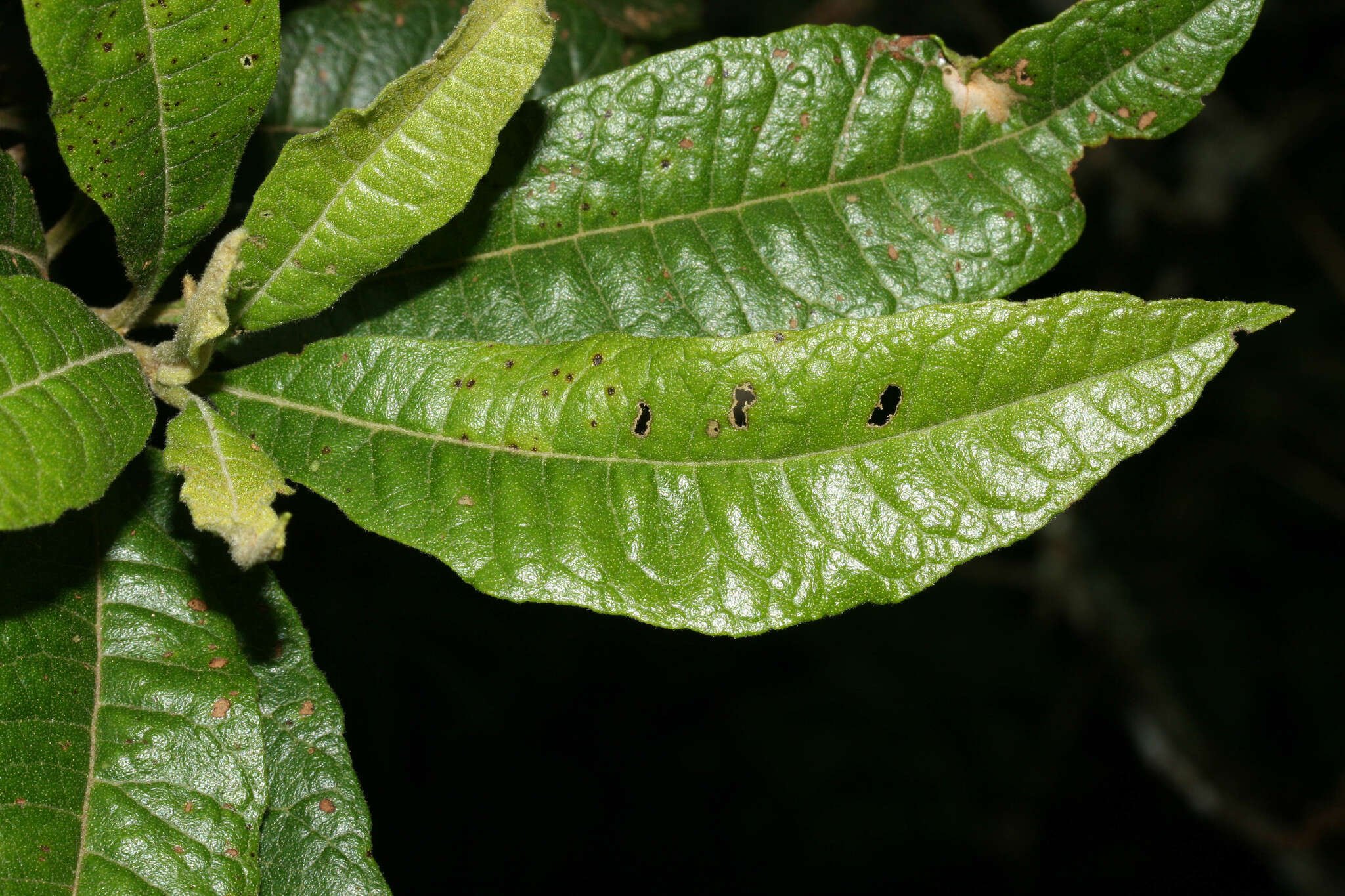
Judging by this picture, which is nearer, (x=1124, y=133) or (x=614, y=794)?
(x=1124, y=133)

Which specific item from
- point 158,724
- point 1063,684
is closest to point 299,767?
point 158,724

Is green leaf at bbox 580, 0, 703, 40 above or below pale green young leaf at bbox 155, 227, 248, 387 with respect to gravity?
above

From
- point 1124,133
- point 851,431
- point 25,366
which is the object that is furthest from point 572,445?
point 1124,133

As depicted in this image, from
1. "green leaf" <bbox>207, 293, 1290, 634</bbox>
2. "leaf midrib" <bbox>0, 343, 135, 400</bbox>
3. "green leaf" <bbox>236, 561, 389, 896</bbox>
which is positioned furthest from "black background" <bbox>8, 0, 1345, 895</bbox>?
"leaf midrib" <bbox>0, 343, 135, 400</bbox>

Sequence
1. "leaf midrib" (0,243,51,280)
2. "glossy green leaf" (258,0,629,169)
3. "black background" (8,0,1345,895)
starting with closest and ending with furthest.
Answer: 1. "leaf midrib" (0,243,51,280)
2. "glossy green leaf" (258,0,629,169)
3. "black background" (8,0,1345,895)

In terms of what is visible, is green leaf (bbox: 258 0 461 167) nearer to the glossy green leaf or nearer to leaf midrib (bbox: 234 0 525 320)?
the glossy green leaf

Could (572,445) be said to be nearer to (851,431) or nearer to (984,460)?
(851,431)

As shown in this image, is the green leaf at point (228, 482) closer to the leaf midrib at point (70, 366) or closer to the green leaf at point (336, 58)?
the leaf midrib at point (70, 366)
